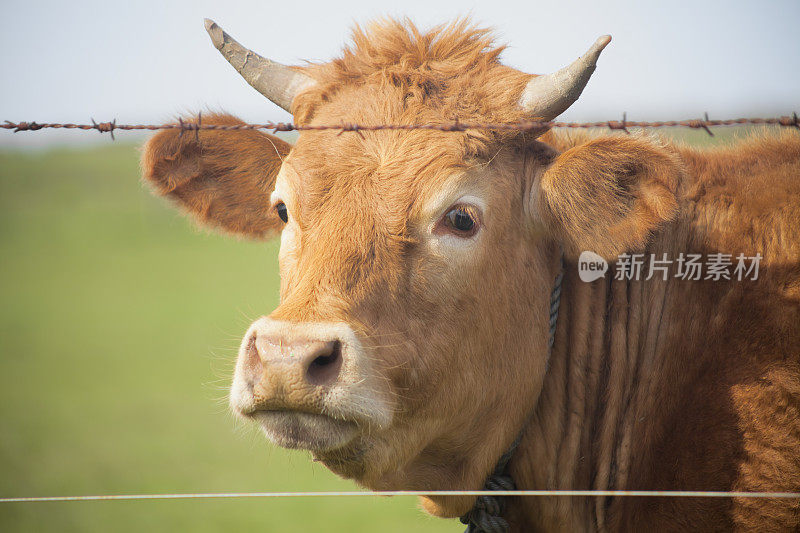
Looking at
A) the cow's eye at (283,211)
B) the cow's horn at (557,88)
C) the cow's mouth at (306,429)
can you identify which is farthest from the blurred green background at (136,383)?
the cow's horn at (557,88)

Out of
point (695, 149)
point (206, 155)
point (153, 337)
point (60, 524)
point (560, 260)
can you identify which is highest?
point (695, 149)

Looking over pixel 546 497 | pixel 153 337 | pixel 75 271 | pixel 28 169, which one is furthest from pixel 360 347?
pixel 28 169

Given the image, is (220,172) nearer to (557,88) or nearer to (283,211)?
(283,211)

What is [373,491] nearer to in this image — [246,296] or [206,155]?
[206,155]

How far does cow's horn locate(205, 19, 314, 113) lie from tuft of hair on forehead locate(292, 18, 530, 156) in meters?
0.09

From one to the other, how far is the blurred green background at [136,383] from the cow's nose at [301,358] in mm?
572

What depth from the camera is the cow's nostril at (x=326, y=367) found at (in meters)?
2.39

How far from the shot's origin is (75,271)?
28.0 m

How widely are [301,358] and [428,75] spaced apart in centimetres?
151

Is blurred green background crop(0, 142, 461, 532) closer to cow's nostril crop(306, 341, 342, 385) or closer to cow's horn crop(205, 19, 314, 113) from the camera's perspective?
cow's nostril crop(306, 341, 342, 385)

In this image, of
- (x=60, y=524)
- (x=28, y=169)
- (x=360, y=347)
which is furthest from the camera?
(x=28, y=169)

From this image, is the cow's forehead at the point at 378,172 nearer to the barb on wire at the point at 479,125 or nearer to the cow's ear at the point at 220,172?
the barb on wire at the point at 479,125

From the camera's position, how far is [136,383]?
620 inches

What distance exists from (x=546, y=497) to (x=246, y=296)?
19065 millimetres
